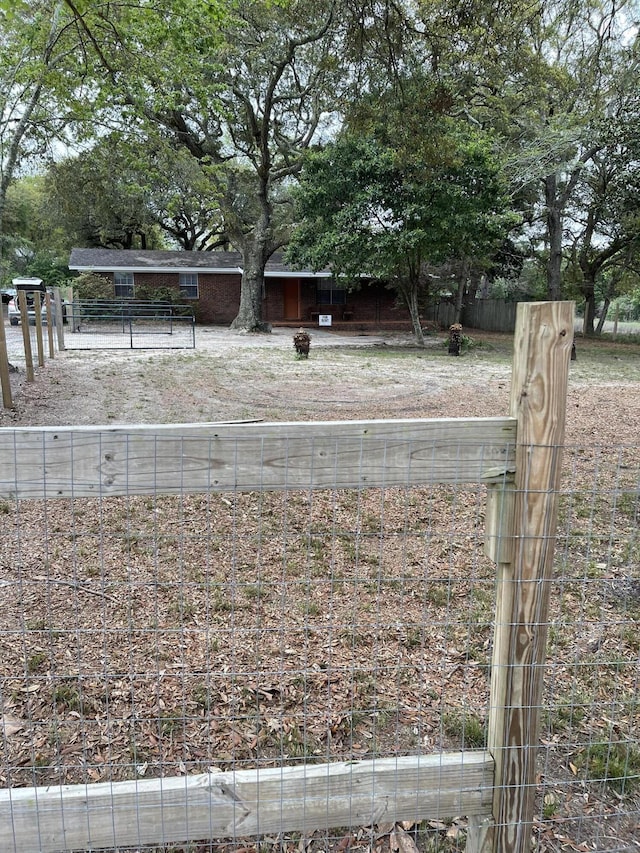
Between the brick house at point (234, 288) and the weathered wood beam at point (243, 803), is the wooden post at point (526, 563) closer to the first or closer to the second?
the weathered wood beam at point (243, 803)

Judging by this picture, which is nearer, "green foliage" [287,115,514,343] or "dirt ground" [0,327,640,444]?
"dirt ground" [0,327,640,444]

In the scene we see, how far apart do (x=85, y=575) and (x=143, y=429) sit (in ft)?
7.93

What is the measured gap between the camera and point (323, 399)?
9.60 m

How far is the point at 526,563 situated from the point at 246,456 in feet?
2.61

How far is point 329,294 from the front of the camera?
30.5m

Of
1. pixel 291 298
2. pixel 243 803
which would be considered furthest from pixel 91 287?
pixel 243 803

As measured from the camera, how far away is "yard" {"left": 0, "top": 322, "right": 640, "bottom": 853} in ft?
7.66

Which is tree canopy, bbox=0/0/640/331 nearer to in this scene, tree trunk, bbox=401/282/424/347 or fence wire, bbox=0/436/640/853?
tree trunk, bbox=401/282/424/347

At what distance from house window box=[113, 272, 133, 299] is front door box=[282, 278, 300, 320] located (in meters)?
7.04

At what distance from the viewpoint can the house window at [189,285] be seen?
2978 cm

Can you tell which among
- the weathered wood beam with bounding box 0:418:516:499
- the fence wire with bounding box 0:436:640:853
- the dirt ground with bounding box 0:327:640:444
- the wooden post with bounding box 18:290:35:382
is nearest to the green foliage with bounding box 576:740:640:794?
the fence wire with bounding box 0:436:640:853

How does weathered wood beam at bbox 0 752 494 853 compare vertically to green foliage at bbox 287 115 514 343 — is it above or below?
below

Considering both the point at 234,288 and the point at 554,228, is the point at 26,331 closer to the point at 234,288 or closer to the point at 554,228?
the point at 554,228

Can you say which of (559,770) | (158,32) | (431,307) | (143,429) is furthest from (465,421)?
(431,307)
